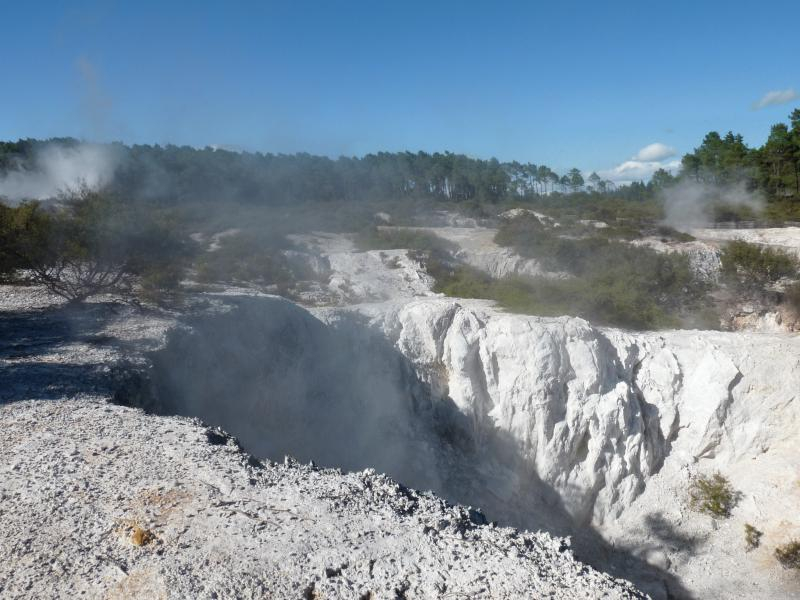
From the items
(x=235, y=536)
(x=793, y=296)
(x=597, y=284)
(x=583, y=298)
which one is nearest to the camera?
(x=235, y=536)

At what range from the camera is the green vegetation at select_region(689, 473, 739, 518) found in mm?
11688

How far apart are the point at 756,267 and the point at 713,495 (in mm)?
12170

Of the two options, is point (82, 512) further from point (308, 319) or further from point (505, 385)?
point (505, 385)

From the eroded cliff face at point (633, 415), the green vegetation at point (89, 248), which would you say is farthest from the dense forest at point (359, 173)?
the eroded cliff face at point (633, 415)

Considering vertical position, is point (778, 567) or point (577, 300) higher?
point (577, 300)

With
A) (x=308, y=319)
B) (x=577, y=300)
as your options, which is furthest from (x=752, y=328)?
(x=308, y=319)

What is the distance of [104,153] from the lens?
33969 mm

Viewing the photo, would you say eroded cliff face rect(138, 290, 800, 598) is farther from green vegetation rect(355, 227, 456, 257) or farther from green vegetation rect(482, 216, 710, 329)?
green vegetation rect(355, 227, 456, 257)

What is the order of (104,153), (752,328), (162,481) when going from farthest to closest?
(104,153) < (752,328) < (162,481)

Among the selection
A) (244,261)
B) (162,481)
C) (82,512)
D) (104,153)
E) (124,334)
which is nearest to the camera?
(82,512)

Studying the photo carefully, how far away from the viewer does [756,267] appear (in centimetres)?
2061

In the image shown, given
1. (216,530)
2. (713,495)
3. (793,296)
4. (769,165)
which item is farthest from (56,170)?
(769,165)

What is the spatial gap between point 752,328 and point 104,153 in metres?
34.9

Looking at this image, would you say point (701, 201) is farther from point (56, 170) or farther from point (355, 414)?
point (56, 170)
